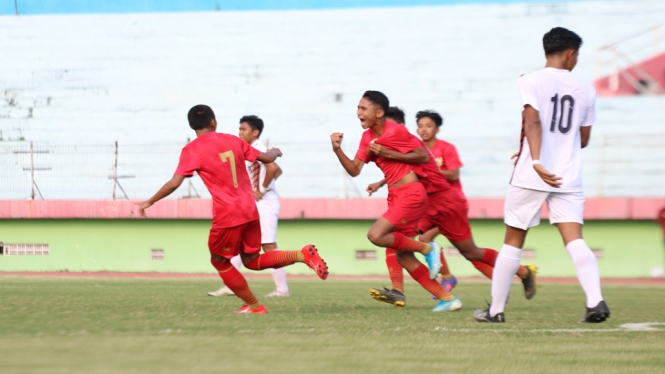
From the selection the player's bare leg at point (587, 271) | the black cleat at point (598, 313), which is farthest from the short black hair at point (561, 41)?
the black cleat at point (598, 313)

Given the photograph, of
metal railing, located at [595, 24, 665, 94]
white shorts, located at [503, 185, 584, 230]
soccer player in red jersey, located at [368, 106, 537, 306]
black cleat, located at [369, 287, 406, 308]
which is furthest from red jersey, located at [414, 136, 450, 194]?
metal railing, located at [595, 24, 665, 94]

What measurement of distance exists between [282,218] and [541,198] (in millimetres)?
10273

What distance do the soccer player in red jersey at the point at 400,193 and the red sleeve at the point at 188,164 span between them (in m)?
1.15

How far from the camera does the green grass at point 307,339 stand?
3963 mm

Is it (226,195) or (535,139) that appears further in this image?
Result: (226,195)

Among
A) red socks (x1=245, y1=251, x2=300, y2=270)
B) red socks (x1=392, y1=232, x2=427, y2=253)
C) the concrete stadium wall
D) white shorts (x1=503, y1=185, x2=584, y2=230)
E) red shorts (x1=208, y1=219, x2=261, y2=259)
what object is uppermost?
the concrete stadium wall

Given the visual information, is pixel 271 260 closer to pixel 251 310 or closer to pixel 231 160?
pixel 251 310

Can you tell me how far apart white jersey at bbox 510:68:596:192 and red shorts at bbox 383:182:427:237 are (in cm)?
153

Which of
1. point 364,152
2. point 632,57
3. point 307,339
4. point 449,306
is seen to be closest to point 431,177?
point 364,152

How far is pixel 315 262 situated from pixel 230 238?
648 millimetres

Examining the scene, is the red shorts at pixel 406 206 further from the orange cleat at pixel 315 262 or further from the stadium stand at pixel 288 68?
the stadium stand at pixel 288 68

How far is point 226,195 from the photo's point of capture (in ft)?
21.7

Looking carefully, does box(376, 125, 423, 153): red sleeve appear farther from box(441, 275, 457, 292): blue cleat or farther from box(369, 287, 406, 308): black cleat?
box(441, 275, 457, 292): blue cleat

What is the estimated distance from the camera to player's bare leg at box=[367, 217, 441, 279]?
275 inches
